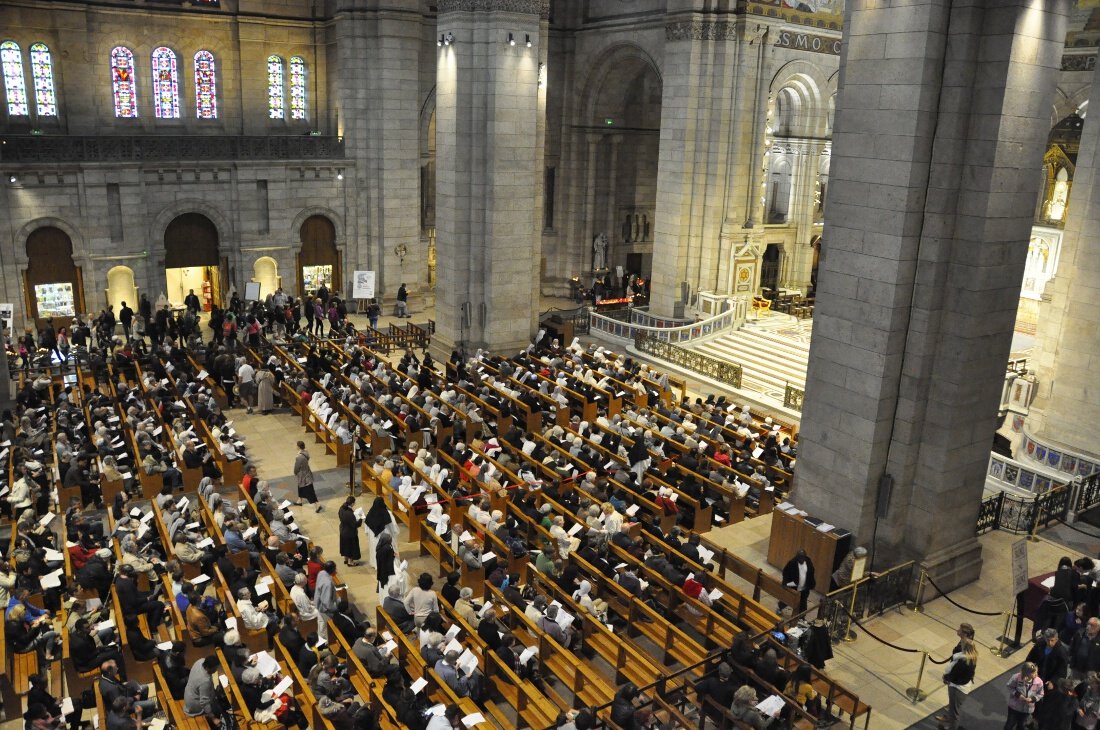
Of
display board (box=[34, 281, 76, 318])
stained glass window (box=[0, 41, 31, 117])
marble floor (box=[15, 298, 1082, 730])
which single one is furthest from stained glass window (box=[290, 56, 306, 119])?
marble floor (box=[15, 298, 1082, 730])

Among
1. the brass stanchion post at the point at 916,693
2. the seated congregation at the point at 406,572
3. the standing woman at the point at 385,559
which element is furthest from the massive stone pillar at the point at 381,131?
the brass stanchion post at the point at 916,693

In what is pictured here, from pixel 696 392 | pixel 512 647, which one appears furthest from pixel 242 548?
pixel 696 392

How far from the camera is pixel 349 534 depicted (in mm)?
16062

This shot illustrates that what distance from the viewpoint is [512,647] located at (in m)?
12.6

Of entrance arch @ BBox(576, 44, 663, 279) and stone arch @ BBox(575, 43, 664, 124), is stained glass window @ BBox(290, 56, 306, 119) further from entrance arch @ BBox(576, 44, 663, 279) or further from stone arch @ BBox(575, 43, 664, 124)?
entrance arch @ BBox(576, 44, 663, 279)

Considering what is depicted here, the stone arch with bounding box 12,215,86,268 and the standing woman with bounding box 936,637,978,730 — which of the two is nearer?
the standing woman with bounding box 936,637,978,730

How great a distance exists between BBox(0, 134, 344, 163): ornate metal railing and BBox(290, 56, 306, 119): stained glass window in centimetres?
367

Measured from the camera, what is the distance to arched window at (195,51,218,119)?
35438 mm

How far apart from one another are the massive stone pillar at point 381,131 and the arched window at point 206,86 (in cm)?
507

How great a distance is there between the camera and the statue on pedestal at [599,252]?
41.0 m

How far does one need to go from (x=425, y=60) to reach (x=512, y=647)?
30.9m

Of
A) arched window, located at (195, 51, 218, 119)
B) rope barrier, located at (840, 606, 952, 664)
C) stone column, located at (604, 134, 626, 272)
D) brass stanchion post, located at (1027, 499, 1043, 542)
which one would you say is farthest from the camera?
stone column, located at (604, 134, 626, 272)

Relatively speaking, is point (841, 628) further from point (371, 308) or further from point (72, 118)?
point (72, 118)

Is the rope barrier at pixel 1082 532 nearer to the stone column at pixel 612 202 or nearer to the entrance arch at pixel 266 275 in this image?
the stone column at pixel 612 202
